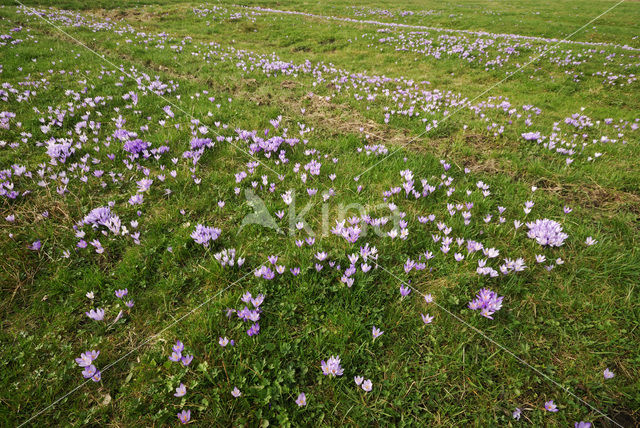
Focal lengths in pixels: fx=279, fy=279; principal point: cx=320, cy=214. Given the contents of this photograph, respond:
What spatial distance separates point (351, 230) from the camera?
339 centimetres

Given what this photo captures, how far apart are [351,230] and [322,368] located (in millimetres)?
1578

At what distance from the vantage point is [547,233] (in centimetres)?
341

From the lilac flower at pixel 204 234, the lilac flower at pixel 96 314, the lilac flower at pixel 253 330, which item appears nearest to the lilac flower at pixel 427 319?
the lilac flower at pixel 253 330

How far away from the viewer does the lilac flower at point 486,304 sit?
8.61 feet

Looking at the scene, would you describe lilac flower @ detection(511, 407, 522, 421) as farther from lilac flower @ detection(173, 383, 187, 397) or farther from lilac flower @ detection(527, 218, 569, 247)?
lilac flower @ detection(173, 383, 187, 397)

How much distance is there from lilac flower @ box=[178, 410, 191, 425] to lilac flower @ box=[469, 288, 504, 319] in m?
2.55

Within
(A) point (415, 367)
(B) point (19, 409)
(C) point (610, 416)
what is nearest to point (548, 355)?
(C) point (610, 416)

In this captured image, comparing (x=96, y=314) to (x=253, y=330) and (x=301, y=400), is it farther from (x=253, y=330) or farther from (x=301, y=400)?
(x=301, y=400)

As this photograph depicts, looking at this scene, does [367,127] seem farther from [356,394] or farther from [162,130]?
[356,394]

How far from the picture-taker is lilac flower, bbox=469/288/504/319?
262cm

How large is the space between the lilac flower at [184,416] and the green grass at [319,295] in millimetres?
69

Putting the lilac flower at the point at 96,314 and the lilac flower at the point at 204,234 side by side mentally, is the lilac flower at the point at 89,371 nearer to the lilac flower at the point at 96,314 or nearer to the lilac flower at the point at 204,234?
the lilac flower at the point at 96,314

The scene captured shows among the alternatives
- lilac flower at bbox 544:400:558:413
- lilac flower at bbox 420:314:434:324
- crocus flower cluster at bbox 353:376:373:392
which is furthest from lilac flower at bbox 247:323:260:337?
lilac flower at bbox 544:400:558:413

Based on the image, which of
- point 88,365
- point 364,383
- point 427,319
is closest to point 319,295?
point 364,383
